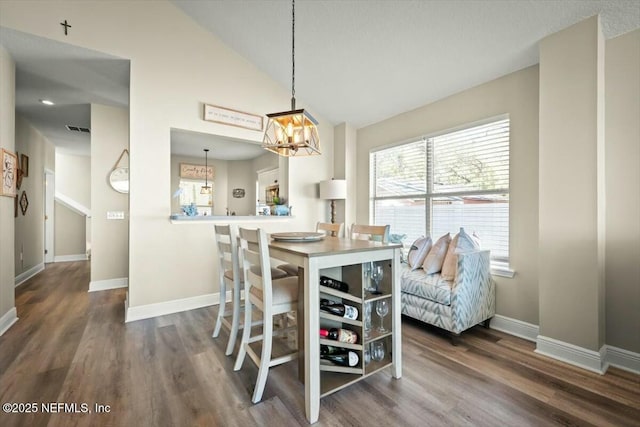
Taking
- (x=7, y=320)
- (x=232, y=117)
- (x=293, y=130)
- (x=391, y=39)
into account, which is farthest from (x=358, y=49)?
(x=7, y=320)

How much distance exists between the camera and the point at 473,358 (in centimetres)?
212

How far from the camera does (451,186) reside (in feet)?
10.1

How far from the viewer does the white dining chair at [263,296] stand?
5.24ft

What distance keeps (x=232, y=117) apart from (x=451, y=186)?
2699 mm

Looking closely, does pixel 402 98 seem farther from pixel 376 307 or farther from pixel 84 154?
pixel 84 154

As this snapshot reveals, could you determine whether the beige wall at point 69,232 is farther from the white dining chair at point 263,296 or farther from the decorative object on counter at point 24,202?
the white dining chair at point 263,296

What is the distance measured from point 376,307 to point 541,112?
6.54ft

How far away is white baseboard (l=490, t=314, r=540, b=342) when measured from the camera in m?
2.42

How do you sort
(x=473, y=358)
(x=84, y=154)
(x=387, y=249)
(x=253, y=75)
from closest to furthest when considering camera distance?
(x=387, y=249)
(x=473, y=358)
(x=253, y=75)
(x=84, y=154)

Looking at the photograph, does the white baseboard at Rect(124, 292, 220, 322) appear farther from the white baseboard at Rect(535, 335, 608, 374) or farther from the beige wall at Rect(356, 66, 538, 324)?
the white baseboard at Rect(535, 335, 608, 374)

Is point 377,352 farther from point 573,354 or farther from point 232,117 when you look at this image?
point 232,117

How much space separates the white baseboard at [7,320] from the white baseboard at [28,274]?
1892 mm

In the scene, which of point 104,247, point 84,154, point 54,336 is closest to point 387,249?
point 54,336

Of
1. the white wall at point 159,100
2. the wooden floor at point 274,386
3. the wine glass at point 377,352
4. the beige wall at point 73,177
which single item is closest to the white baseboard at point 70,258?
the beige wall at point 73,177
